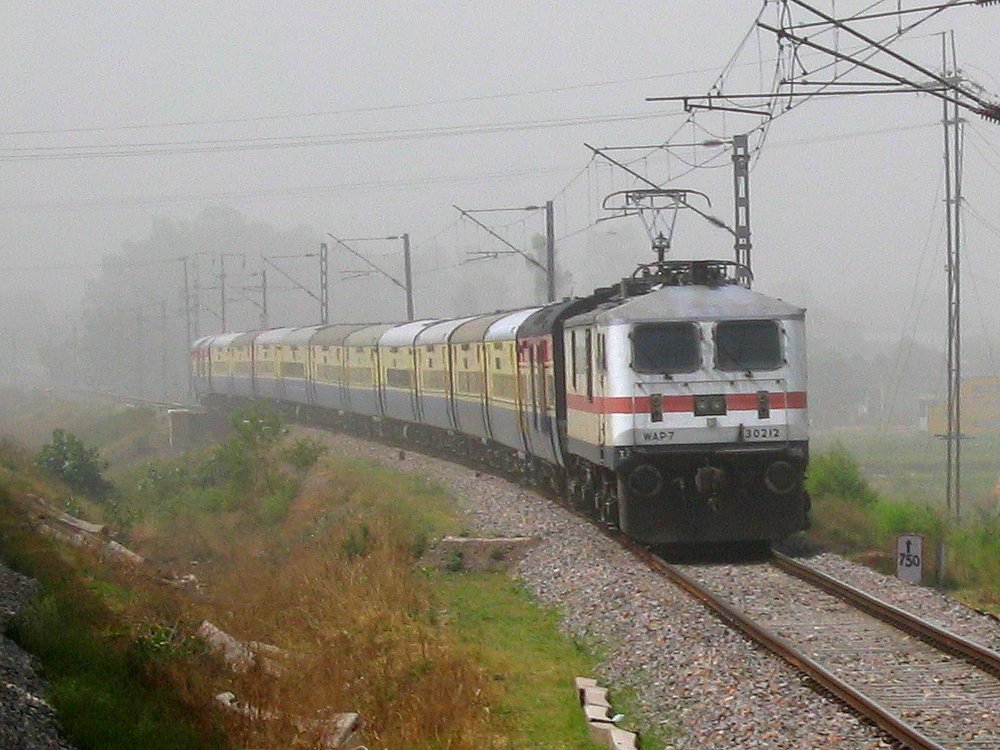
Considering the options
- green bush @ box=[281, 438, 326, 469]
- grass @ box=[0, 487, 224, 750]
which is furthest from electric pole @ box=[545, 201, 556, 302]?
grass @ box=[0, 487, 224, 750]

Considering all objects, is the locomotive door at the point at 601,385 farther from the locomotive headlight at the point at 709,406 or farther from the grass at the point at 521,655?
the grass at the point at 521,655

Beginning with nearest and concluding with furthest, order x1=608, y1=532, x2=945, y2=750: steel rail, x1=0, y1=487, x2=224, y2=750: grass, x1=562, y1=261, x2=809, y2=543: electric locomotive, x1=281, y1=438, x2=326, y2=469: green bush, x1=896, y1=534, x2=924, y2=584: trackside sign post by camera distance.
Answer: x1=0, y1=487, x2=224, y2=750: grass → x1=608, y1=532, x2=945, y2=750: steel rail → x1=896, y1=534, x2=924, y2=584: trackside sign post → x1=562, y1=261, x2=809, y2=543: electric locomotive → x1=281, y1=438, x2=326, y2=469: green bush

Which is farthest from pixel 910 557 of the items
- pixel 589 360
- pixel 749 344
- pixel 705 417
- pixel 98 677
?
pixel 98 677

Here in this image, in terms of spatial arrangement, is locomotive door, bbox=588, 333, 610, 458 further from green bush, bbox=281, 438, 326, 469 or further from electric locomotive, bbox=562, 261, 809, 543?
green bush, bbox=281, 438, 326, 469

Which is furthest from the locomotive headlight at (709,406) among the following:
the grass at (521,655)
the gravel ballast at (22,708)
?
the gravel ballast at (22,708)

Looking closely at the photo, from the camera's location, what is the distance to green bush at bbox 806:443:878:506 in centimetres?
2330

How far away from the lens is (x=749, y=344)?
1748cm

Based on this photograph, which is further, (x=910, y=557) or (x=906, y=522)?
(x=906, y=522)

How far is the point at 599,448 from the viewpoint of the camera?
17906 mm

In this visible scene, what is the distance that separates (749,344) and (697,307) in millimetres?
764

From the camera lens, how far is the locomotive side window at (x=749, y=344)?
57.2 feet

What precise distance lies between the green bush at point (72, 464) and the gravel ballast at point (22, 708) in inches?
1001

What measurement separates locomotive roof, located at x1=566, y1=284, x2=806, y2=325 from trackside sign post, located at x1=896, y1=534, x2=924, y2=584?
117 inches

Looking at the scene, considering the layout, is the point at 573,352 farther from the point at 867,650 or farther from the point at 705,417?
the point at 867,650
